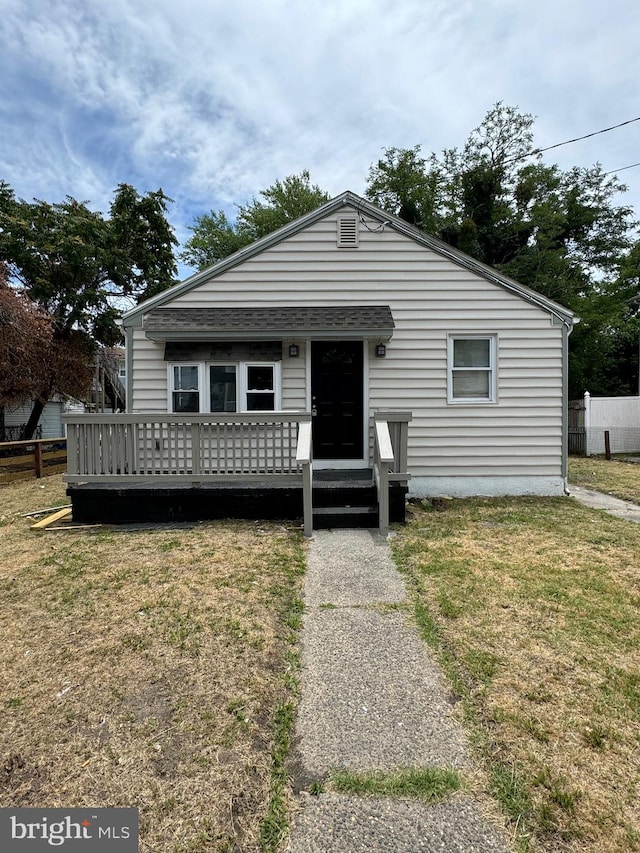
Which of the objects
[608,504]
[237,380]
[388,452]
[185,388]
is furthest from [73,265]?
[608,504]

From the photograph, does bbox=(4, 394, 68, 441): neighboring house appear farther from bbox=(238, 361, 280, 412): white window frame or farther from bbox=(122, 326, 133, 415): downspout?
bbox=(238, 361, 280, 412): white window frame

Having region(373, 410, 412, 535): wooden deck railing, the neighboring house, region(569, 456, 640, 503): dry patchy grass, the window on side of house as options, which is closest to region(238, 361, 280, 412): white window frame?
the window on side of house

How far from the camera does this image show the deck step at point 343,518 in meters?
5.79

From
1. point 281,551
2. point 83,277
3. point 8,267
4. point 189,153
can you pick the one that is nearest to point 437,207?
point 189,153

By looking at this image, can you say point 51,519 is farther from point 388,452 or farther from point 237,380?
point 388,452

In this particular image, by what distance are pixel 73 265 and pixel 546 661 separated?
58.4 ft

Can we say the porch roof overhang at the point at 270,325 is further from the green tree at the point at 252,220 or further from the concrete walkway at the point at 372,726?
the green tree at the point at 252,220

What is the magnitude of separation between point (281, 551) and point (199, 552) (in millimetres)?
908

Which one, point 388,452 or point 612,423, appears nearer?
point 388,452

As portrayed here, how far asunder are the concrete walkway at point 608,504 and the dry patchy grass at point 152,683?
17.1ft

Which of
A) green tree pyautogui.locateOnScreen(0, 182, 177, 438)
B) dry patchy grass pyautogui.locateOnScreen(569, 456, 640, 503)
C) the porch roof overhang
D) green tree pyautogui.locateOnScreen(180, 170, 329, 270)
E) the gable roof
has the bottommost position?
dry patchy grass pyautogui.locateOnScreen(569, 456, 640, 503)

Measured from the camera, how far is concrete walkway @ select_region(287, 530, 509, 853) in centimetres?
159

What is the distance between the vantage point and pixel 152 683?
2502mm

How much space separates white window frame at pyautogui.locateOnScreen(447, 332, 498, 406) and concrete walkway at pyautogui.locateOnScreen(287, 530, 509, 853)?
14.2ft
